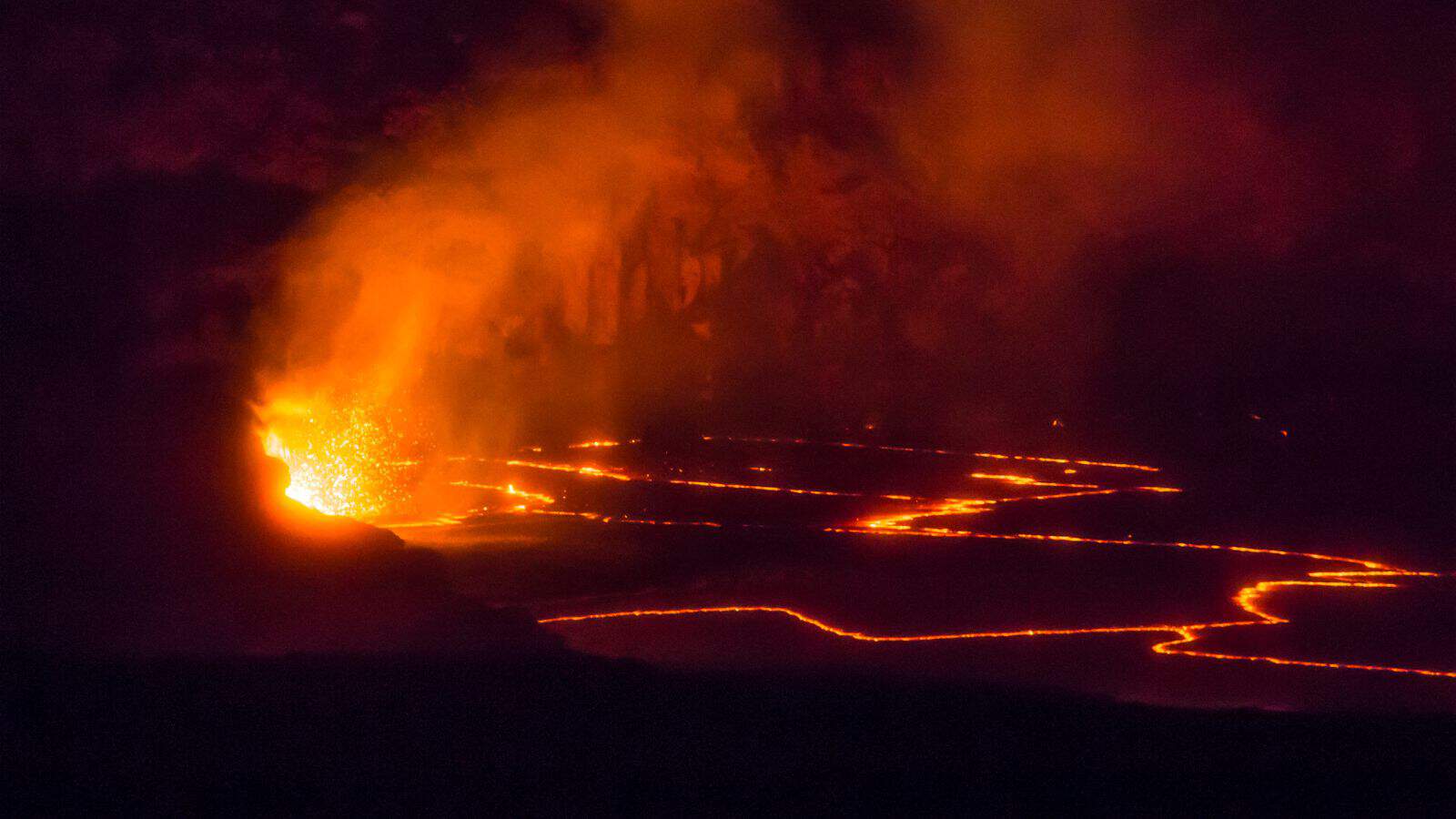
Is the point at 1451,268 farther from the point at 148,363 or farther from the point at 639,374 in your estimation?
the point at 148,363

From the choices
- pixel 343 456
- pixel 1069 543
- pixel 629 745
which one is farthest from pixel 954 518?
pixel 629 745

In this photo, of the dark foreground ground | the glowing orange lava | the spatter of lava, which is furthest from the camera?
the spatter of lava

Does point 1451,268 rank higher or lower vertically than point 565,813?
higher

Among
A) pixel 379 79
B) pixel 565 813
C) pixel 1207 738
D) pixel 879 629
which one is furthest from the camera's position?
pixel 379 79

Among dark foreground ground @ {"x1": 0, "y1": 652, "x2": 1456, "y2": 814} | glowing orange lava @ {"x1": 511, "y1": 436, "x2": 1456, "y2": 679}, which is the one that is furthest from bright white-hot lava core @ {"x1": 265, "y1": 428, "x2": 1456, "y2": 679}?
dark foreground ground @ {"x1": 0, "y1": 652, "x2": 1456, "y2": 814}

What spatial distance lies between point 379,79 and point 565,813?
247 inches

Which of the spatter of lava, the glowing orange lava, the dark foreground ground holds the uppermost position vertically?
the spatter of lava

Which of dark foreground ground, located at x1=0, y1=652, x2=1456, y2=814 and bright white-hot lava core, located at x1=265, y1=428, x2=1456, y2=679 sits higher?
bright white-hot lava core, located at x1=265, y1=428, x2=1456, y2=679

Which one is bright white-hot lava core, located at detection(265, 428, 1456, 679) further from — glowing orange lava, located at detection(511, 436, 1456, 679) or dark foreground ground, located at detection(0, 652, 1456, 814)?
dark foreground ground, located at detection(0, 652, 1456, 814)

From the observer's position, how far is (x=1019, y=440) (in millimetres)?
14844

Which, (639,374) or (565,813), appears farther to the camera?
(639,374)

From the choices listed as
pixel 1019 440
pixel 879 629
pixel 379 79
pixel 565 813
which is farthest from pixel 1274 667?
pixel 1019 440

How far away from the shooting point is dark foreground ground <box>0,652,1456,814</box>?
429 cm

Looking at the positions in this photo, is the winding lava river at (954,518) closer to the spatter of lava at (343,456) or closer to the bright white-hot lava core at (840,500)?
the bright white-hot lava core at (840,500)
